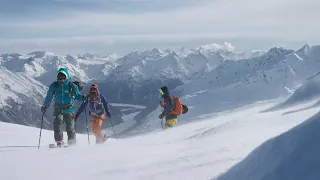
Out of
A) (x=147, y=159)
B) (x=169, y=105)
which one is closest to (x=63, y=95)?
(x=147, y=159)

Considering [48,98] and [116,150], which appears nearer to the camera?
[116,150]

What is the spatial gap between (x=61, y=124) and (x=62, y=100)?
757mm

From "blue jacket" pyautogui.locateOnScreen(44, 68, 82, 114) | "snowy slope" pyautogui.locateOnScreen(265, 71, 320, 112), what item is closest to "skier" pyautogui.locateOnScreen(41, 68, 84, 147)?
"blue jacket" pyautogui.locateOnScreen(44, 68, 82, 114)

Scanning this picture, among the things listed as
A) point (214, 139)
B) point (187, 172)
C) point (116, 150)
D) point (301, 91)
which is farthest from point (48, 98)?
point (301, 91)

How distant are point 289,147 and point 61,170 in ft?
15.7

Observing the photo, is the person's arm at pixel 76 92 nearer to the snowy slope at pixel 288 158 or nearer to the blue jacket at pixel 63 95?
the blue jacket at pixel 63 95

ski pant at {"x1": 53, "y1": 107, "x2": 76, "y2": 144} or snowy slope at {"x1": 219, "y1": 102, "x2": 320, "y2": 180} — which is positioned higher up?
ski pant at {"x1": 53, "y1": 107, "x2": 76, "y2": 144}

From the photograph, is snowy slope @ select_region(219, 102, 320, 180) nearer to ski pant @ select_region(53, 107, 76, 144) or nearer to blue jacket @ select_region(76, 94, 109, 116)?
ski pant @ select_region(53, 107, 76, 144)

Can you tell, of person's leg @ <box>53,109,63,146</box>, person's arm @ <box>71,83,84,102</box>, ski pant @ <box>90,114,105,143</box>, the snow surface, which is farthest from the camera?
ski pant @ <box>90,114,105,143</box>

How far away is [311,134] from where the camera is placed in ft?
17.5

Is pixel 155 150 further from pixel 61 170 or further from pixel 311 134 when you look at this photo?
pixel 311 134

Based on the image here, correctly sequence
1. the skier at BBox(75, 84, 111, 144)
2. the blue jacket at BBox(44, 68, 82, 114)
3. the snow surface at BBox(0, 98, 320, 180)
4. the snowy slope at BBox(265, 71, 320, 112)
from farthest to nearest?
the snowy slope at BBox(265, 71, 320, 112) < the skier at BBox(75, 84, 111, 144) < the blue jacket at BBox(44, 68, 82, 114) < the snow surface at BBox(0, 98, 320, 180)

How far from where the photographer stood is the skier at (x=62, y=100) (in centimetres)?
1233

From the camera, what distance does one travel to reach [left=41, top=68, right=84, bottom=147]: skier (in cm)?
1233
